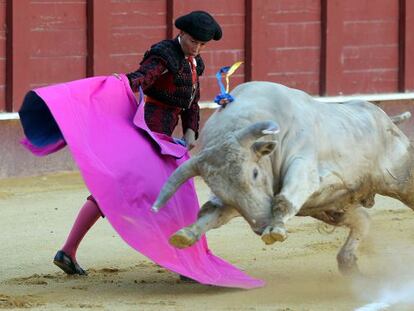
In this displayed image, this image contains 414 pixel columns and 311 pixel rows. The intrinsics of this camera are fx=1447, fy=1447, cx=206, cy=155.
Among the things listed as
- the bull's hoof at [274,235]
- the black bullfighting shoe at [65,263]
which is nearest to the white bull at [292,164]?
the bull's hoof at [274,235]

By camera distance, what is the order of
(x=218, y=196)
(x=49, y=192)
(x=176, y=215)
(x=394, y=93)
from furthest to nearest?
(x=394, y=93) < (x=49, y=192) < (x=176, y=215) < (x=218, y=196)

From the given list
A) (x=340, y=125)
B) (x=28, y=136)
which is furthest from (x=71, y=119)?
(x=340, y=125)

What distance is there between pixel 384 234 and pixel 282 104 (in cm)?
208

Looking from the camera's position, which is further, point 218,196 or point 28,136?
point 28,136

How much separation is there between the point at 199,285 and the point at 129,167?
0.70 m

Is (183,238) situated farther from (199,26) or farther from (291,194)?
(199,26)

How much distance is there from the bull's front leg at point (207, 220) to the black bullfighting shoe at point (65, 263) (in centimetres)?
99

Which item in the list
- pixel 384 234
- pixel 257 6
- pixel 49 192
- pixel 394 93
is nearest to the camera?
pixel 384 234

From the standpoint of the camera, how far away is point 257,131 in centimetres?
649

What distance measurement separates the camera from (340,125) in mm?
7211

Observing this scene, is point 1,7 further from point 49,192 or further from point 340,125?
point 340,125

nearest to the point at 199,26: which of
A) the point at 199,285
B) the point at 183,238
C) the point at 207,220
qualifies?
the point at 207,220

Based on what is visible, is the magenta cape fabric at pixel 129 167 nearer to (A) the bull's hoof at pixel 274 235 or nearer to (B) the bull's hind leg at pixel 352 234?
(B) the bull's hind leg at pixel 352 234

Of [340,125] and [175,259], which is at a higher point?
[340,125]
